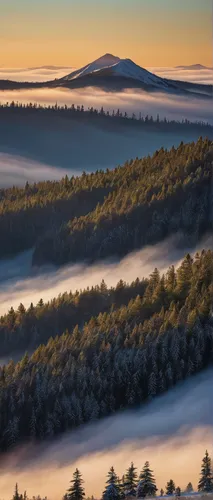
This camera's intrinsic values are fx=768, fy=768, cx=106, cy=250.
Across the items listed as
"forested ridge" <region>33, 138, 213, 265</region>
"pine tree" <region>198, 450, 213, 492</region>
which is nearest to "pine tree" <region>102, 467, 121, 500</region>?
"pine tree" <region>198, 450, 213, 492</region>

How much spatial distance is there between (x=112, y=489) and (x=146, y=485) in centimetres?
74

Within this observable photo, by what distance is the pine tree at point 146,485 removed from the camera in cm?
1606

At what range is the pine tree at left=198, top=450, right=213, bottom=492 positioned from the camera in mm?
16219

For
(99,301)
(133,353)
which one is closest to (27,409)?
(133,353)

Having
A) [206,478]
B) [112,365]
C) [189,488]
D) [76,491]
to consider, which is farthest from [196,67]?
[112,365]

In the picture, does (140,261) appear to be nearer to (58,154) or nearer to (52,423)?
(52,423)

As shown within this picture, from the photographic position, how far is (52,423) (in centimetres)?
2120

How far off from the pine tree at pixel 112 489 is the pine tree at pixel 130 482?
0.24 meters

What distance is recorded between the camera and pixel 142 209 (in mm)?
65938

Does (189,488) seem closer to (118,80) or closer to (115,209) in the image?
(118,80)

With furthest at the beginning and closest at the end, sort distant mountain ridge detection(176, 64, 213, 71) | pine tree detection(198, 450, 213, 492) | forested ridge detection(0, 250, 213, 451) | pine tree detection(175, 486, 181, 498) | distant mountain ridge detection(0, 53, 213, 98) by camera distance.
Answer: forested ridge detection(0, 250, 213, 451) → distant mountain ridge detection(0, 53, 213, 98) → distant mountain ridge detection(176, 64, 213, 71) → pine tree detection(198, 450, 213, 492) → pine tree detection(175, 486, 181, 498)

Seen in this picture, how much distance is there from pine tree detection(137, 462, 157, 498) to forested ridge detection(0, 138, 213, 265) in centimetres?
3177

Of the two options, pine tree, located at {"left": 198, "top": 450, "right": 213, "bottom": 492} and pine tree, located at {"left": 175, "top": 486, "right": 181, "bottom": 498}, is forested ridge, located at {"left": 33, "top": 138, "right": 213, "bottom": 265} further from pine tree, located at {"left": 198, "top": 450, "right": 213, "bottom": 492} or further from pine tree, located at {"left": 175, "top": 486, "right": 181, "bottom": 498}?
pine tree, located at {"left": 175, "top": 486, "right": 181, "bottom": 498}

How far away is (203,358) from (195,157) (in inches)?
1400
